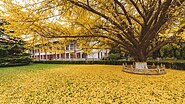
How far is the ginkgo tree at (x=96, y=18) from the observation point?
18.9 feet

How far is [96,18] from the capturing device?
971cm

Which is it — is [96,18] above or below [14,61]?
above

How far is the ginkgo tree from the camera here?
5.75m

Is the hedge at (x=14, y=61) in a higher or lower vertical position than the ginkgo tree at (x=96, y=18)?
lower

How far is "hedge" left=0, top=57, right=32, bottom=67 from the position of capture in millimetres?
17719

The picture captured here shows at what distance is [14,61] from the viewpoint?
1869 cm

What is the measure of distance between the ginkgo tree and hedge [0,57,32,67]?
12.0 m

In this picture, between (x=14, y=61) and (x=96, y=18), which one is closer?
(x=96, y=18)

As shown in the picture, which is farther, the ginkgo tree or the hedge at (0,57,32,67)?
the hedge at (0,57,32,67)

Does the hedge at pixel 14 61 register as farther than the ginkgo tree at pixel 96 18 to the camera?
Yes

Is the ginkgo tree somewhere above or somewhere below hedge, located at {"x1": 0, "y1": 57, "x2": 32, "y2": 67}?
above

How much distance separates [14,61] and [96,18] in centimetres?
1433

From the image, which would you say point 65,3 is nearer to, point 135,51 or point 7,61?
point 135,51

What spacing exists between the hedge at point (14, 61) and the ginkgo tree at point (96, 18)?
1199cm
